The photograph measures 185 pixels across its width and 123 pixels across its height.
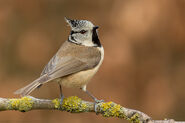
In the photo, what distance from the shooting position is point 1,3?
29.3 ft

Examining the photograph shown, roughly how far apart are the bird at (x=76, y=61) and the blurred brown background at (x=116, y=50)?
2.50m

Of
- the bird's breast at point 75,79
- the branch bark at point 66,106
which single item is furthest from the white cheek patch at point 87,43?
the branch bark at point 66,106

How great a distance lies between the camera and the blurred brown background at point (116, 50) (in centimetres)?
848

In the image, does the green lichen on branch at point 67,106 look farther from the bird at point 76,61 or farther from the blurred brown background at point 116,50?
the blurred brown background at point 116,50

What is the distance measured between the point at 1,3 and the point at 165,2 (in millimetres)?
3495

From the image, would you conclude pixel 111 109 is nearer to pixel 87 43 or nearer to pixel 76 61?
pixel 76 61

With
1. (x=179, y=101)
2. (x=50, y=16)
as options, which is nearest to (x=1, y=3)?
(x=50, y=16)

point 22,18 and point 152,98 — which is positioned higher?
point 22,18

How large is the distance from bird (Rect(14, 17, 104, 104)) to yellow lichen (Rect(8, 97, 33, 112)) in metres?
0.11

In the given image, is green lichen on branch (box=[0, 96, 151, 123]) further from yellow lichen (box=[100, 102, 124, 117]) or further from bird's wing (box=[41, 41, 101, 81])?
bird's wing (box=[41, 41, 101, 81])

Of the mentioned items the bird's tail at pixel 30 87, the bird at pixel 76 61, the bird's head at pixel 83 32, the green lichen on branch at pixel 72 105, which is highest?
the bird's head at pixel 83 32

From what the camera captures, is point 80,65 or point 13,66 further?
point 13,66

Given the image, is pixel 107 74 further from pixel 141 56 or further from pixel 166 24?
pixel 166 24

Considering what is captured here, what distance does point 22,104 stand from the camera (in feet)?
16.4
